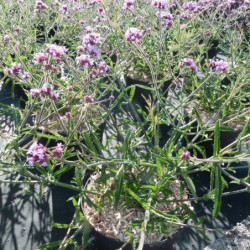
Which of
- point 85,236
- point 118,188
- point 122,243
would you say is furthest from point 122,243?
point 118,188

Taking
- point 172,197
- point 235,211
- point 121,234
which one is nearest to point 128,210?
point 121,234

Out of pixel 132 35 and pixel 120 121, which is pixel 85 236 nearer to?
pixel 120 121

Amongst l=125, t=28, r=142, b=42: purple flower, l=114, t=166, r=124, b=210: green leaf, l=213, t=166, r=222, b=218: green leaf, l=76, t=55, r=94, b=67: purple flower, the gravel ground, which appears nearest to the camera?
l=213, t=166, r=222, b=218: green leaf

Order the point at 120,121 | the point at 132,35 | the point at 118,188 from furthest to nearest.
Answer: the point at 120,121 < the point at 132,35 < the point at 118,188

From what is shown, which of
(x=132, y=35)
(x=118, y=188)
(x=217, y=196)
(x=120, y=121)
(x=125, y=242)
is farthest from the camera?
(x=120, y=121)

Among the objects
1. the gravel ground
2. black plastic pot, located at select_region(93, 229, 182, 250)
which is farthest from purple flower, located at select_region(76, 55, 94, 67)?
the gravel ground

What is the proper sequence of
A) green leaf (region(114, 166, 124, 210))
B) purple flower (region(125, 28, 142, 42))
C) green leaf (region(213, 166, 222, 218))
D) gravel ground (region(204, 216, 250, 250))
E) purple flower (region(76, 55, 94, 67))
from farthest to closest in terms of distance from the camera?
1. gravel ground (region(204, 216, 250, 250))
2. purple flower (region(125, 28, 142, 42))
3. purple flower (region(76, 55, 94, 67))
4. green leaf (region(114, 166, 124, 210))
5. green leaf (region(213, 166, 222, 218))

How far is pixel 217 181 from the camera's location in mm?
952

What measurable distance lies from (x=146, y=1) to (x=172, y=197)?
96.4 inches

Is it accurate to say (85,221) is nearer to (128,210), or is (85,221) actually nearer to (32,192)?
(128,210)

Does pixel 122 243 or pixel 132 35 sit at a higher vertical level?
pixel 132 35

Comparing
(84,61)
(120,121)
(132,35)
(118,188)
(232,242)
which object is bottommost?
(232,242)

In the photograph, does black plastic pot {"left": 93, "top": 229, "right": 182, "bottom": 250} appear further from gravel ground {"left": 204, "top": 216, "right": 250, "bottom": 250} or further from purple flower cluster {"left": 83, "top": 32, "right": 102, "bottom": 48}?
purple flower cluster {"left": 83, "top": 32, "right": 102, "bottom": 48}

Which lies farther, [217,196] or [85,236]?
[85,236]
